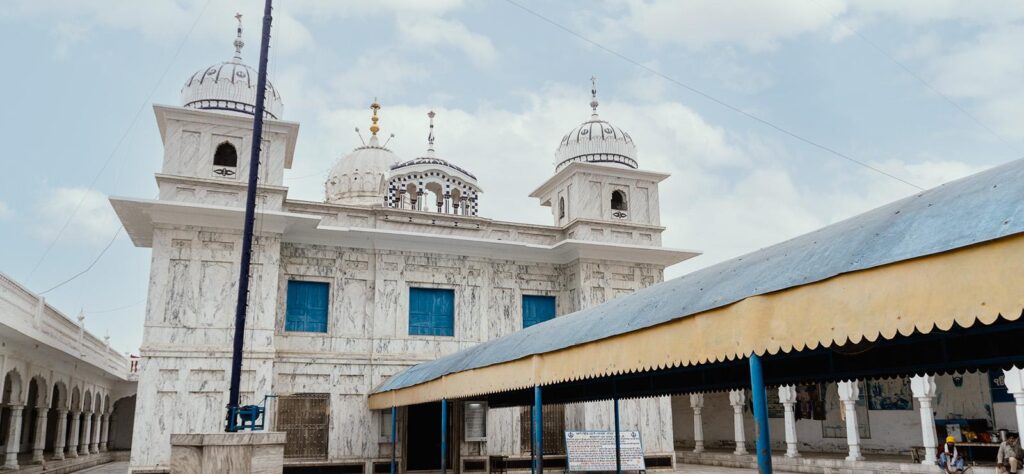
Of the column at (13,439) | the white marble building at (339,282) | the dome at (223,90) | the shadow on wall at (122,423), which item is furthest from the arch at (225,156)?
the shadow on wall at (122,423)

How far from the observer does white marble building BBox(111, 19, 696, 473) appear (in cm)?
1688

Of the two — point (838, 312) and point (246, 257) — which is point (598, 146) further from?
point (838, 312)

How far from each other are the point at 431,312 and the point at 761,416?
15.2m

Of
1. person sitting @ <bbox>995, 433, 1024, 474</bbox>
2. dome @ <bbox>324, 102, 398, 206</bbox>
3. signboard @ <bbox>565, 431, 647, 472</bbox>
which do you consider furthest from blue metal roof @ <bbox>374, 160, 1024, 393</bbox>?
dome @ <bbox>324, 102, 398, 206</bbox>

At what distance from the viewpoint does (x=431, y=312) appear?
1988cm

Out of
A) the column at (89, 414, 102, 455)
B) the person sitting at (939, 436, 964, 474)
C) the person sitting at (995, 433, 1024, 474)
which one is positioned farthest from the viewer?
the column at (89, 414, 102, 455)

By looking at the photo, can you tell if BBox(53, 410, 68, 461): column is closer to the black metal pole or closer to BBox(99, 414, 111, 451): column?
BBox(99, 414, 111, 451): column

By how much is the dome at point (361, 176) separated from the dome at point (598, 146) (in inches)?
310

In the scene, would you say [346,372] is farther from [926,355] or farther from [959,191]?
[959,191]

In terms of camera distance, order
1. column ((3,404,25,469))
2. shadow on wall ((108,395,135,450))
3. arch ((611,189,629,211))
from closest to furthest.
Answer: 1. column ((3,404,25,469))
2. arch ((611,189,629,211))
3. shadow on wall ((108,395,135,450))

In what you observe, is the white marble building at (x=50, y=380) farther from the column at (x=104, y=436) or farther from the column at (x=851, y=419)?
the column at (x=851, y=419)

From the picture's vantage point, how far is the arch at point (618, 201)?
2233 cm

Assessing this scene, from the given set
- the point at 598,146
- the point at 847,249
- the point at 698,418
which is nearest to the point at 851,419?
the point at 698,418

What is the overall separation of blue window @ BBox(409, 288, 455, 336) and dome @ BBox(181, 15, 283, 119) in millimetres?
6025
